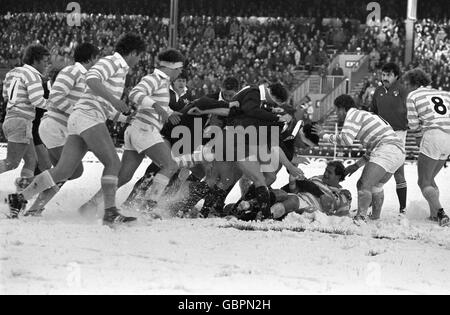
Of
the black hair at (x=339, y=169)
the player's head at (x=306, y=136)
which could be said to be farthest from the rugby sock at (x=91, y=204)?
the black hair at (x=339, y=169)

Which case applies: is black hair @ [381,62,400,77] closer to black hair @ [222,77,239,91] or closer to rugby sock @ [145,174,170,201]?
black hair @ [222,77,239,91]

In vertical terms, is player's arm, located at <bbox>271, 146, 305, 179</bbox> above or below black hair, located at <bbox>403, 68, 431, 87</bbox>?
below

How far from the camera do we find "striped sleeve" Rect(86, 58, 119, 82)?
672 cm

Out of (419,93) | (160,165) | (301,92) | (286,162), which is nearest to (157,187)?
(160,165)

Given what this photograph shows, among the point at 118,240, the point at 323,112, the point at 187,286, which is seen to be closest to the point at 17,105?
the point at 118,240

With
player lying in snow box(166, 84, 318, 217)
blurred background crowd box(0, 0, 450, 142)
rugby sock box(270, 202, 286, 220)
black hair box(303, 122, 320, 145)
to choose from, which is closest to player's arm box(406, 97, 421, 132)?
black hair box(303, 122, 320, 145)

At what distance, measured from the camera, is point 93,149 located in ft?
22.1

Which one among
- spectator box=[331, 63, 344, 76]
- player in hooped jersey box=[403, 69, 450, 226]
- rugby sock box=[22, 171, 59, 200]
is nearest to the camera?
rugby sock box=[22, 171, 59, 200]

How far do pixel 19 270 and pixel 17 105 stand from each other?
3.78 metres

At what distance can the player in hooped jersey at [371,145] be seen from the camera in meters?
8.27

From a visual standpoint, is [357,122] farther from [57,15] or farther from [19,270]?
[57,15]

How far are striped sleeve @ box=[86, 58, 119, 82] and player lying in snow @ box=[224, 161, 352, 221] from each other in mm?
1767

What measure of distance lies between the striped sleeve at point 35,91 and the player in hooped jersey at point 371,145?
285cm

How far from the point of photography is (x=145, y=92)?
7.41 m
